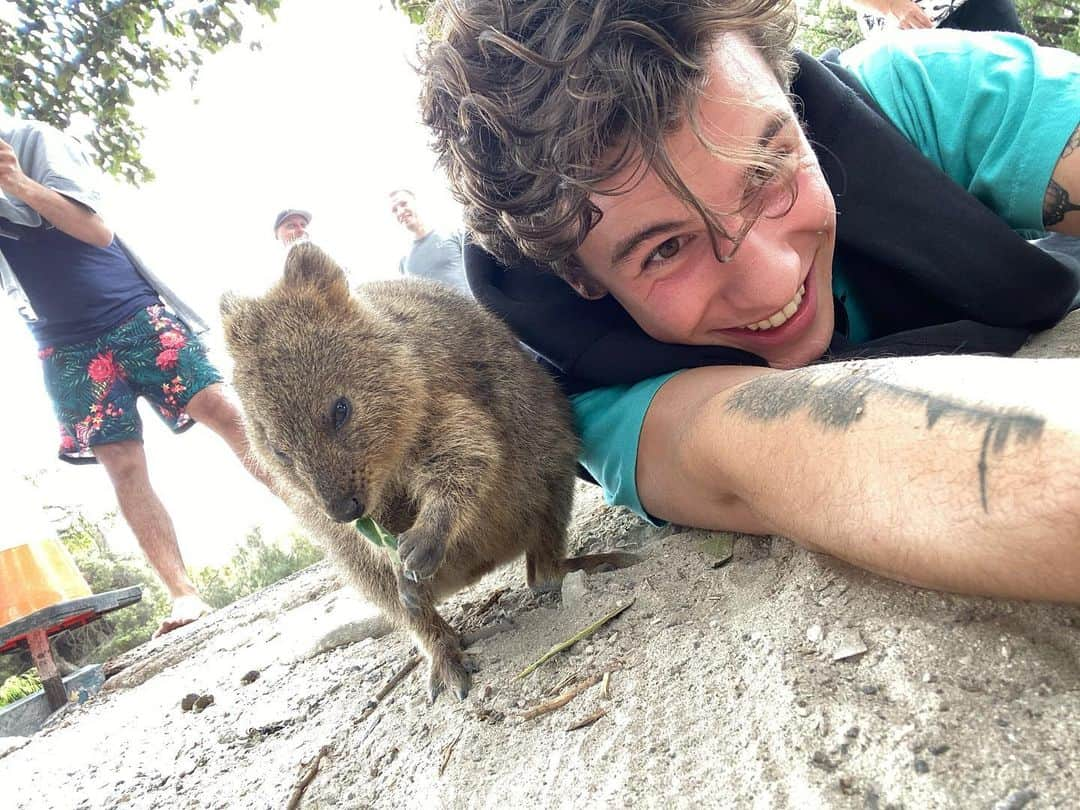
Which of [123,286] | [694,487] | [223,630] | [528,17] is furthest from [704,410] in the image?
[123,286]

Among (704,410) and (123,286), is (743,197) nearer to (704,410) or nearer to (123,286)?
(704,410)

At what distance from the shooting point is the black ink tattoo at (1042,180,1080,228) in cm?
229

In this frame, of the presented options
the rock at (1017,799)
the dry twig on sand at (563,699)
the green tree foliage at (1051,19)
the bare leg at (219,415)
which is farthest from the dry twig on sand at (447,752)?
the green tree foliage at (1051,19)

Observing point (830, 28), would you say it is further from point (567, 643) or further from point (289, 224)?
point (567, 643)

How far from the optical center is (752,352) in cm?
254

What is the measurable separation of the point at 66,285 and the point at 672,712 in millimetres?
4926

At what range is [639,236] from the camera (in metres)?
2.16

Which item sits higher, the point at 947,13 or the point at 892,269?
the point at 947,13

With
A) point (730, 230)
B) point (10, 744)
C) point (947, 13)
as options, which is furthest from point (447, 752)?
point (947, 13)

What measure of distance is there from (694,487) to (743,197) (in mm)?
876

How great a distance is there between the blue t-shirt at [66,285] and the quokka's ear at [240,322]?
8.36 feet

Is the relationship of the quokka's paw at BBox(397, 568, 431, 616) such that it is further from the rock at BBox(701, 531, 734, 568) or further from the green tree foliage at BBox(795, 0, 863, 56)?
the green tree foliage at BBox(795, 0, 863, 56)

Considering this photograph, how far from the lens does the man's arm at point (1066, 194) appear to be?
87.9 inches

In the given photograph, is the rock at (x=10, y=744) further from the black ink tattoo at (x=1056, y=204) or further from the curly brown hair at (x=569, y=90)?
the black ink tattoo at (x=1056, y=204)
